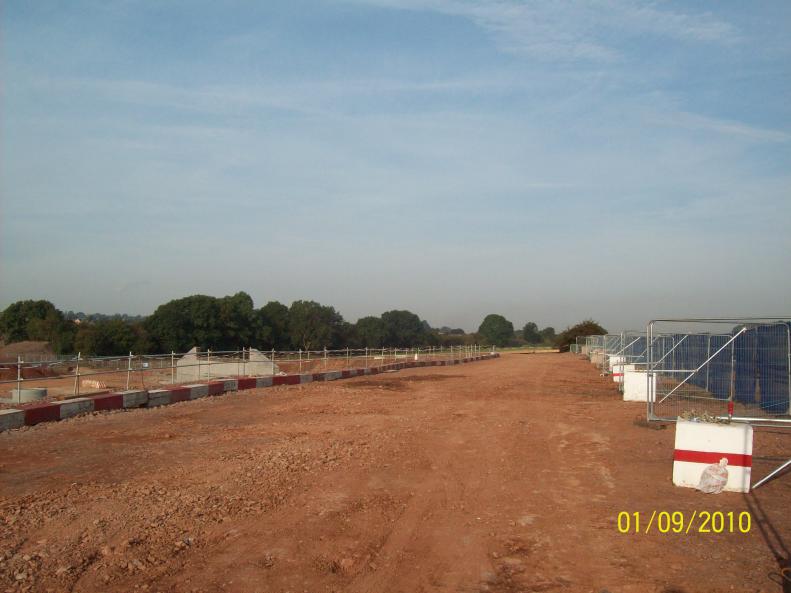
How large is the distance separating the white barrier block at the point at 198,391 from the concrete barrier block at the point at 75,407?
166 inches

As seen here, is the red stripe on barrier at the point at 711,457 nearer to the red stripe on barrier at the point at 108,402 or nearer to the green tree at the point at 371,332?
the red stripe on barrier at the point at 108,402

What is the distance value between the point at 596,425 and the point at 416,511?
8.20m

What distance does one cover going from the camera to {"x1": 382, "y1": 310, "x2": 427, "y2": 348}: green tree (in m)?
125

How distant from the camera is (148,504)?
7.28 m

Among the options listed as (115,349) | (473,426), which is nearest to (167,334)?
(115,349)

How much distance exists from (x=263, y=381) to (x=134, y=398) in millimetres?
8049

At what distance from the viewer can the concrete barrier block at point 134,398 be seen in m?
17.0

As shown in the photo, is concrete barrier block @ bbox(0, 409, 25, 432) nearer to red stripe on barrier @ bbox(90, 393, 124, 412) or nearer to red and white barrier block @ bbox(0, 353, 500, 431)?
red and white barrier block @ bbox(0, 353, 500, 431)

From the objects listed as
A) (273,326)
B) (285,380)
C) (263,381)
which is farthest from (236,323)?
(263,381)

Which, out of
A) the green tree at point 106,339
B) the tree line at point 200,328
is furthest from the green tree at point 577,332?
the green tree at point 106,339

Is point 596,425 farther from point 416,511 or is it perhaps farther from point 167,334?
point 167,334

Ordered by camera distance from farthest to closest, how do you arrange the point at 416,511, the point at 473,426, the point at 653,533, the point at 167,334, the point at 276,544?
the point at 167,334, the point at 473,426, the point at 416,511, the point at 653,533, the point at 276,544

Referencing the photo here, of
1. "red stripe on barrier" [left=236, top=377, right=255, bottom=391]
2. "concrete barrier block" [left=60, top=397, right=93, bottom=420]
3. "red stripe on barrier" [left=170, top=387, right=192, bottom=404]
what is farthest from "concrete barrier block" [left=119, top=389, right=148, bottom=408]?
"red stripe on barrier" [left=236, top=377, right=255, bottom=391]

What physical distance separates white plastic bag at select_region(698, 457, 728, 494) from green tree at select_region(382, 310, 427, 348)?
11168cm
